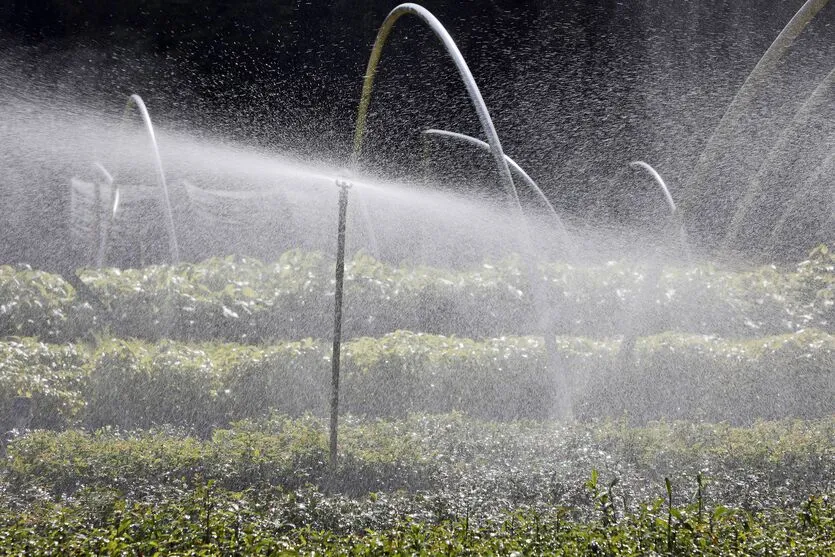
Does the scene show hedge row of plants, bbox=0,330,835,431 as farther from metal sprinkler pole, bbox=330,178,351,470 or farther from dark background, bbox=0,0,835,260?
dark background, bbox=0,0,835,260

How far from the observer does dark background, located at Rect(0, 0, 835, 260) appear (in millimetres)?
15383

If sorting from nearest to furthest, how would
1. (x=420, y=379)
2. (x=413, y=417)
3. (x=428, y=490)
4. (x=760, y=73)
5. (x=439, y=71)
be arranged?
1. (x=428, y=490)
2. (x=413, y=417)
3. (x=420, y=379)
4. (x=760, y=73)
5. (x=439, y=71)

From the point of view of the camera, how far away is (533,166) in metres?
17.0

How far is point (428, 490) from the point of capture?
14.9 feet

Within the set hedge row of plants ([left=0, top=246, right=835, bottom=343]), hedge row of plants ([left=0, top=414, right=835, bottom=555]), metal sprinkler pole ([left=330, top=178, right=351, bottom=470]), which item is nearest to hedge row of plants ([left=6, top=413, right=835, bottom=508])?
hedge row of plants ([left=0, top=414, right=835, bottom=555])

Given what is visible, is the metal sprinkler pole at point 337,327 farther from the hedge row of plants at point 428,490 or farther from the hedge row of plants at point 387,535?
the hedge row of plants at point 387,535

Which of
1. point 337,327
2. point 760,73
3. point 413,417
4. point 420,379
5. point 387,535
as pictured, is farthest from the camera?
point 760,73

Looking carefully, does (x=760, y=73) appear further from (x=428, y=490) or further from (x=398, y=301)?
(x=428, y=490)

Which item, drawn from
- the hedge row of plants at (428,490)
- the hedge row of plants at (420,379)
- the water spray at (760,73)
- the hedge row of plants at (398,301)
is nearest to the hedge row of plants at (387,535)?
the hedge row of plants at (428,490)

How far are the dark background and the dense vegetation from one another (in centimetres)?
784

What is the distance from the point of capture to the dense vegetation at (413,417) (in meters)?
3.43

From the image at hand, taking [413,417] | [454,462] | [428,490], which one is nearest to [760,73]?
[413,417]

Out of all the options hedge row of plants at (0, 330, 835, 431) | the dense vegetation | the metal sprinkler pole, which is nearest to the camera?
the dense vegetation

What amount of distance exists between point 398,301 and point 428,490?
3.58 meters
